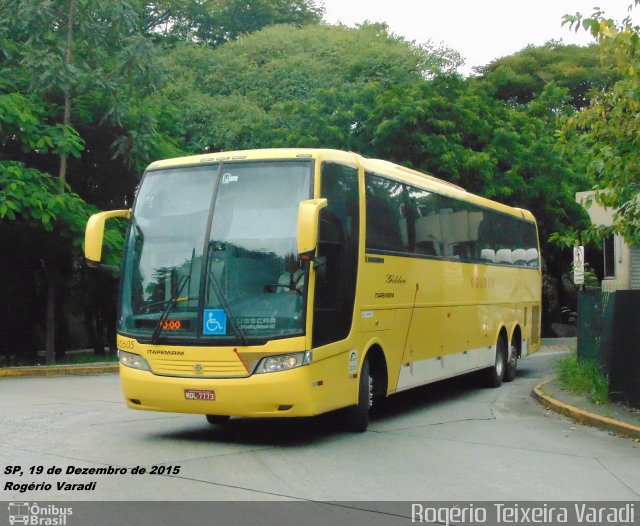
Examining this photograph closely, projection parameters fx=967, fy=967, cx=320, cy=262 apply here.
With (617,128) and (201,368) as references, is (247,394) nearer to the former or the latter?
(201,368)

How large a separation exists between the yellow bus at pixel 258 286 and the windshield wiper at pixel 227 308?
11 millimetres

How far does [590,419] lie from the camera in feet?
42.3

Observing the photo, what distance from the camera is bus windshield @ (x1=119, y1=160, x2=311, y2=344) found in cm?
1048

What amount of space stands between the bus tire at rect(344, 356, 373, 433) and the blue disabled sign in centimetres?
211

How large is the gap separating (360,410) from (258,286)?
233 cm

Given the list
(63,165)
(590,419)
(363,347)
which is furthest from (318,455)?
(63,165)

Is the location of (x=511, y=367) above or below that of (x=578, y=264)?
below

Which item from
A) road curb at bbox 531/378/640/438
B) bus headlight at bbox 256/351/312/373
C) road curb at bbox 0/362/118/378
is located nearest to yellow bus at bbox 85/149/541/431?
bus headlight at bbox 256/351/312/373

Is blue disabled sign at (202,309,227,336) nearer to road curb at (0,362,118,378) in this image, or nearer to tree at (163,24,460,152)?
road curb at (0,362,118,378)

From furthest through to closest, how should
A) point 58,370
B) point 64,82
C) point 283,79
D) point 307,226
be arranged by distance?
point 283,79
point 58,370
point 64,82
point 307,226

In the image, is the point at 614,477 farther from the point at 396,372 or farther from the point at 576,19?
the point at 576,19

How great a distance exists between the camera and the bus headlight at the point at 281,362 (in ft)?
34.0

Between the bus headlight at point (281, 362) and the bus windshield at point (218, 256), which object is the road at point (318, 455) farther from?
the bus windshield at point (218, 256)
